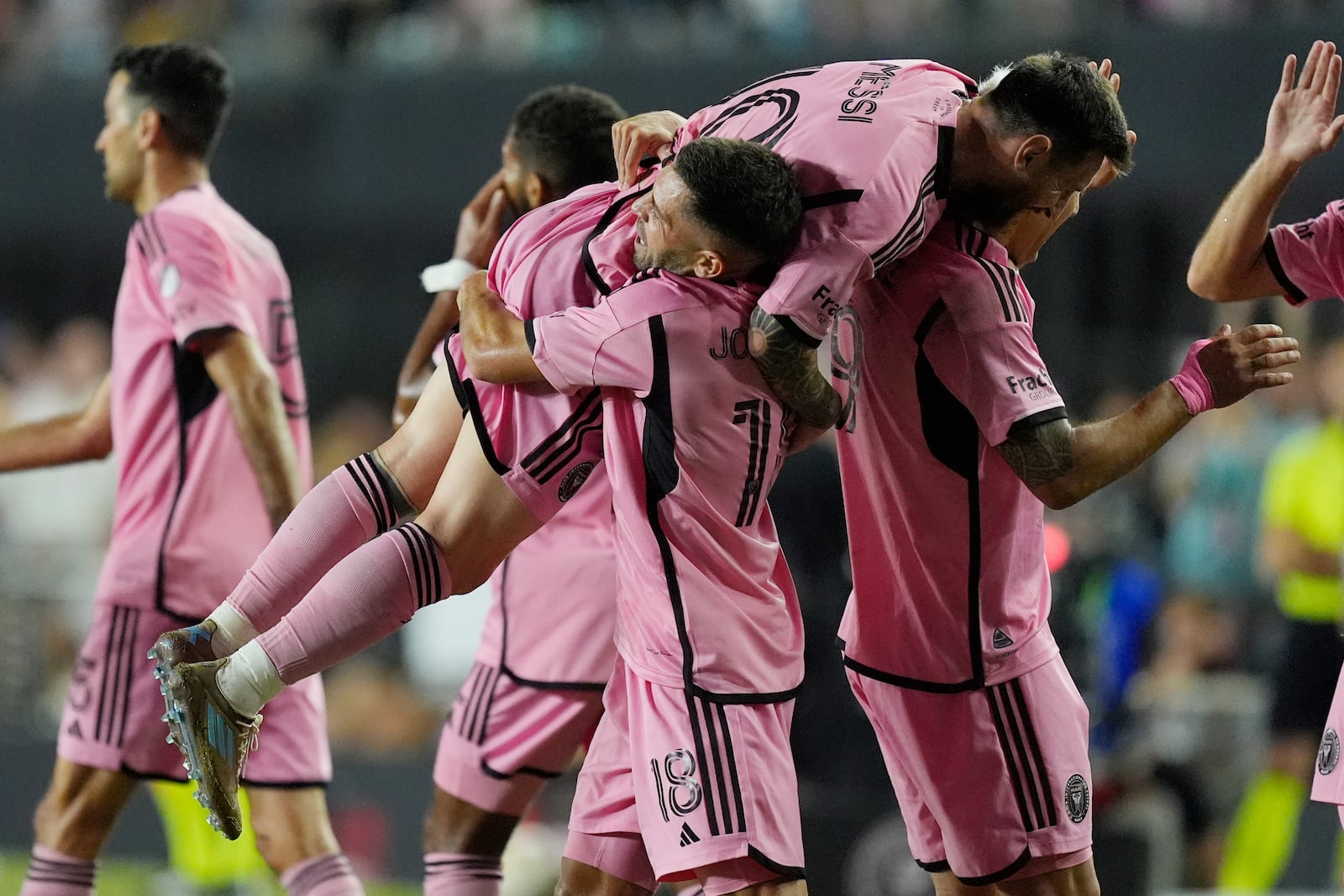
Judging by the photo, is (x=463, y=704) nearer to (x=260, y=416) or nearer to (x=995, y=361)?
(x=260, y=416)

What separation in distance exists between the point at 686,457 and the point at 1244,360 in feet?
3.65

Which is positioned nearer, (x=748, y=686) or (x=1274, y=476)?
(x=748, y=686)

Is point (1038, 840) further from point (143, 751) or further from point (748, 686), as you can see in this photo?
point (143, 751)

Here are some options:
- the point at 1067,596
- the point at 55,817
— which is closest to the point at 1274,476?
the point at 1067,596

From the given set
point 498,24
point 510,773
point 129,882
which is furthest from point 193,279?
point 498,24

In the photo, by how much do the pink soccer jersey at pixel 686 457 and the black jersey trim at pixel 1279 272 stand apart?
1.14 m

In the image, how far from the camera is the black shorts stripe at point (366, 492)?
3.98m

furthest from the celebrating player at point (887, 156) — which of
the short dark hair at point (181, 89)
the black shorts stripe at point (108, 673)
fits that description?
the black shorts stripe at point (108, 673)

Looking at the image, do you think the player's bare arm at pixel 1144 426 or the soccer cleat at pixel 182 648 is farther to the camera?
the soccer cleat at pixel 182 648

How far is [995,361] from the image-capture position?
3629mm

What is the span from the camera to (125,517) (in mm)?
4832

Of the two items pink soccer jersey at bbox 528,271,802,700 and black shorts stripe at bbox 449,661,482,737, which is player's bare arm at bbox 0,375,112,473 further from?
pink soccer jersey at bbox 528,271,802,700

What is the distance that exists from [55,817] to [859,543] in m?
2.30

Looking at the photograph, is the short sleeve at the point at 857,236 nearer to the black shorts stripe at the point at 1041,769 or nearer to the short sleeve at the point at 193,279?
the black shorts stripe at the point at 1041,769
